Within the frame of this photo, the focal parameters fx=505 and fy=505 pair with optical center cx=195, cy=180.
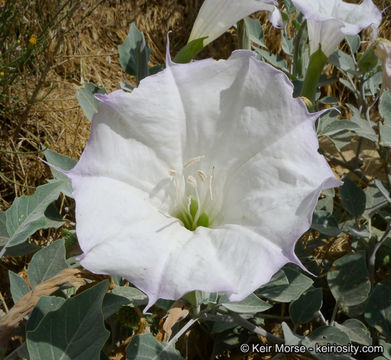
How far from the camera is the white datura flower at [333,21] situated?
1.32 m

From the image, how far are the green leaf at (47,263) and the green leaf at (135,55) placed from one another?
0.65m

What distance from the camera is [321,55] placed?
1.45 metres

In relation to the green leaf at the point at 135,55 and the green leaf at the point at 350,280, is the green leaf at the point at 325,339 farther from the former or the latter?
the green leaf at the point at 135,55

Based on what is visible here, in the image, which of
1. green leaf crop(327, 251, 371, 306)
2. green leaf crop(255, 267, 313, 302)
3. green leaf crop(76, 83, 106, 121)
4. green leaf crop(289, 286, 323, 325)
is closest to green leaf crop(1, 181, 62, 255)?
green leaf crop(76, 83, 106, 121)

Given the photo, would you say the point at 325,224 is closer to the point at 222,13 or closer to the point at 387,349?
the point at 387,349

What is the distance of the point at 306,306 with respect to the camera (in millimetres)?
1433

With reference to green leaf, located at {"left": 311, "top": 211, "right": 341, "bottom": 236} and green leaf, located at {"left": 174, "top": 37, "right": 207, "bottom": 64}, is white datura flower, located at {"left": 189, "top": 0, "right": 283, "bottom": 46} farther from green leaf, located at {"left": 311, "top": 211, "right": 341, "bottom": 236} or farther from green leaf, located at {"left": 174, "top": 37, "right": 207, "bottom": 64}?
green leaf, located at {"left": 311, "top": 211, "right": 341, "bottom": 236}

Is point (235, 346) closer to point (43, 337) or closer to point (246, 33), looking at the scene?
point (43, 337)

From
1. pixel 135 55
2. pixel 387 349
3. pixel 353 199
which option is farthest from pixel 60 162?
pixel 387 349

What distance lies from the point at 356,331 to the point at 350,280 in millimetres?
154

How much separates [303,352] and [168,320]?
0.43 m

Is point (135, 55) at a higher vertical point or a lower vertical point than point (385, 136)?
higher

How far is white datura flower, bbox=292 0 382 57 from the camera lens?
1321 mm

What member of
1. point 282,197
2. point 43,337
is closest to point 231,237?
point 282,197
